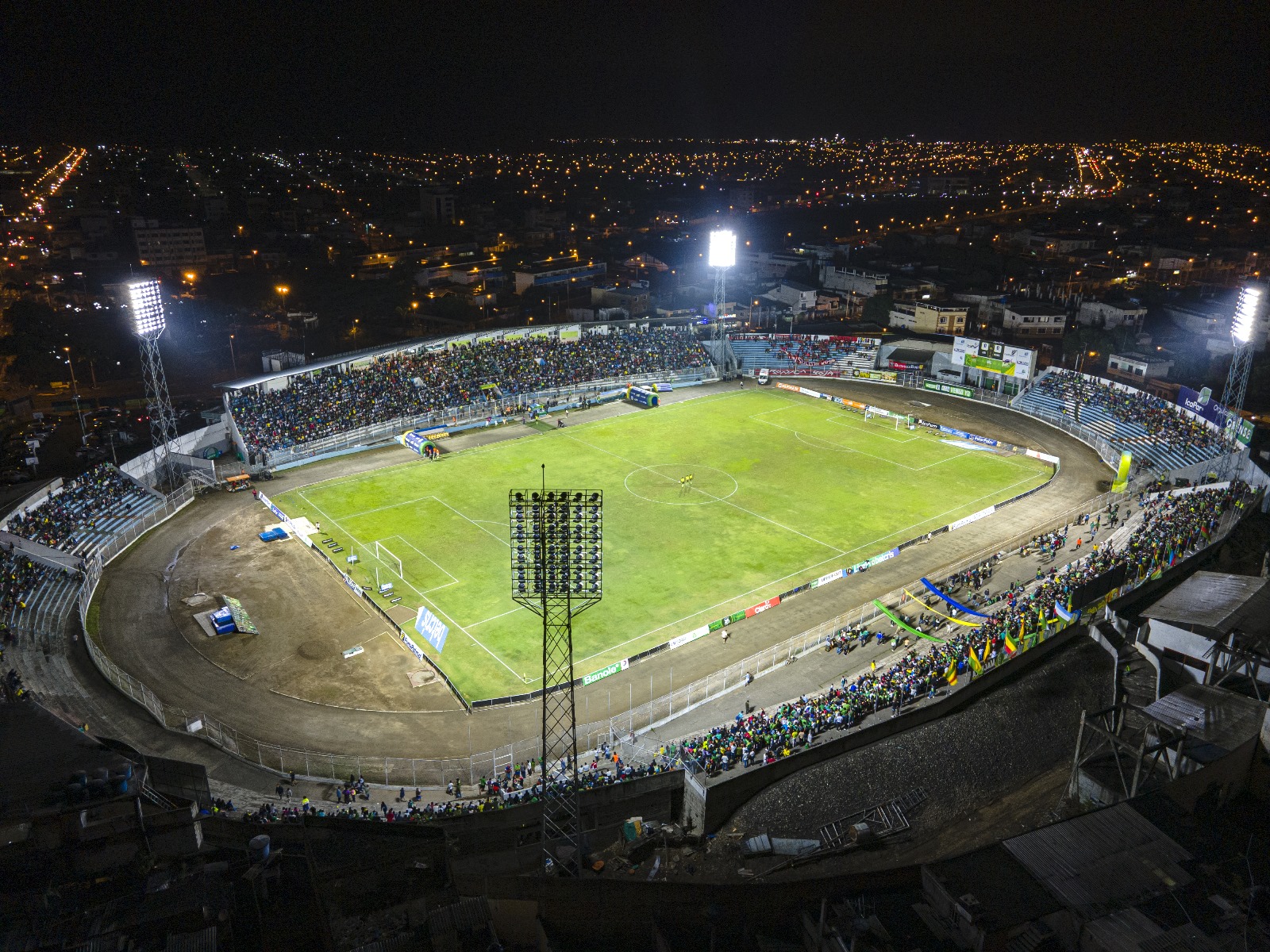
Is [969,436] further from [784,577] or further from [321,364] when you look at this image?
[321,364]

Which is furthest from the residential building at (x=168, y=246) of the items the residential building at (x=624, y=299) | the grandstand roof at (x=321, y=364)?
the grandstand roof at (x=321, y=364)

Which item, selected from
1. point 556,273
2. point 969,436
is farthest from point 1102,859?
point 556,273

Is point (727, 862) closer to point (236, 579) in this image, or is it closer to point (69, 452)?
point (236, 579)

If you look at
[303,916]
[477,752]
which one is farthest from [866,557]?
[303,916]

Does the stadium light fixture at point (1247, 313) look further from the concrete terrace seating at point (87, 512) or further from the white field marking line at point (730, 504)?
the concrete terrace seating at point (87, 512)

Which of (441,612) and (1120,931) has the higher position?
(1120,931)
